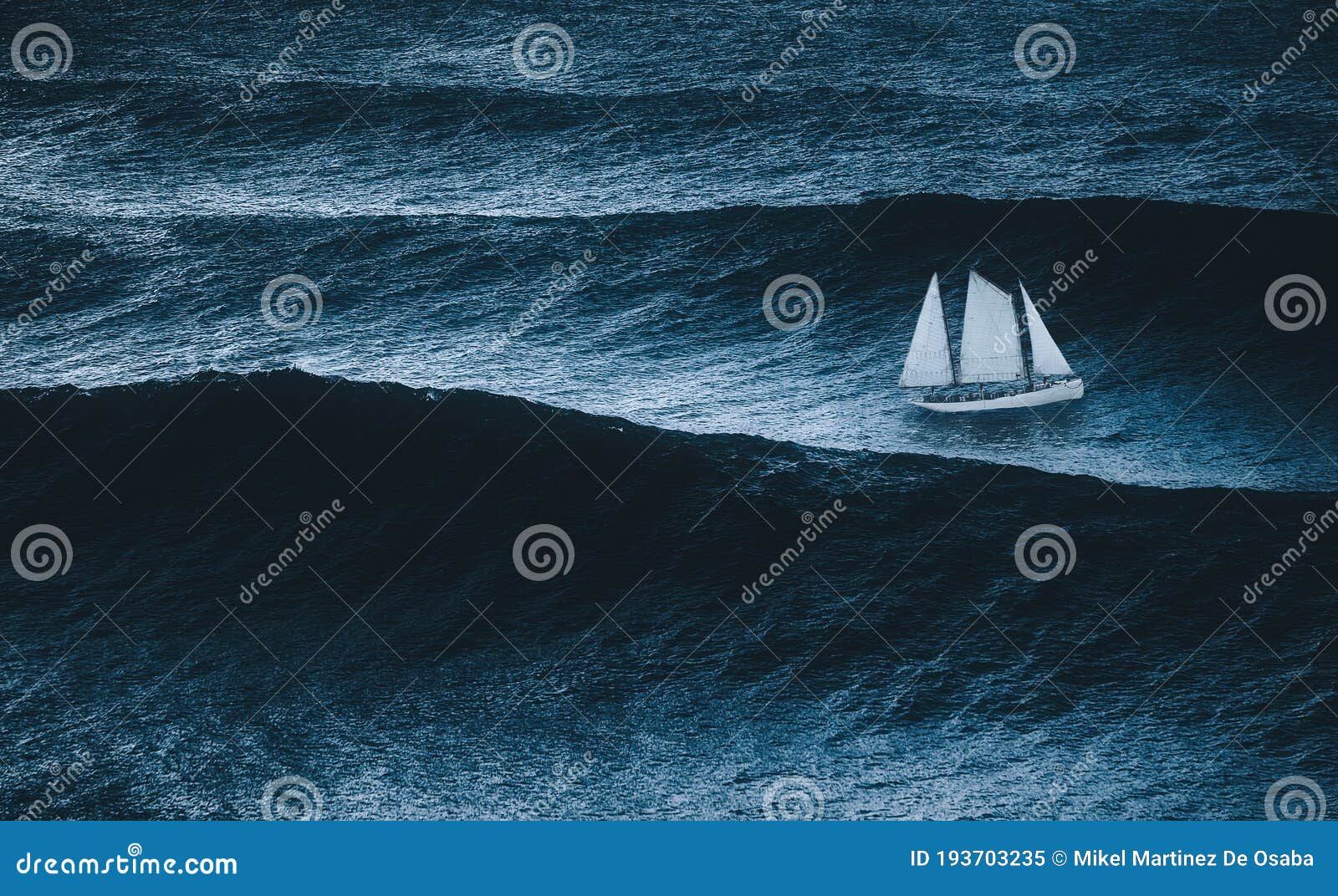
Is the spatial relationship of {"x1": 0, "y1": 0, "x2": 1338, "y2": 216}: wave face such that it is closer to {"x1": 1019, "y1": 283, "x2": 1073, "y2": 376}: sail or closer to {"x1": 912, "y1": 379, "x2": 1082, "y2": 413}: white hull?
{"x1": 912, "y1": 379, "x2": 1082, "y2": 413}: white hull

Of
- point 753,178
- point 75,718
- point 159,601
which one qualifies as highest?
point 753,178

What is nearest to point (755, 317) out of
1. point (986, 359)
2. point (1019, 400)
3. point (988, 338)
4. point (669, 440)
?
point (986, 359)

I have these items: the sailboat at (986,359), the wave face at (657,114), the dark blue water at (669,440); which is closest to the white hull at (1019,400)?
the sailboat at (986,359)

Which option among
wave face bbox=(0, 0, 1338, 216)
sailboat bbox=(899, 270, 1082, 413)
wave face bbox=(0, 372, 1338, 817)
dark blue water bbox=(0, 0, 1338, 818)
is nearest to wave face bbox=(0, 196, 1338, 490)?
dark blue water bbox=(0, 0, 1338, 818)

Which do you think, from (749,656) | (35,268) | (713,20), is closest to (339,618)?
(749,656)

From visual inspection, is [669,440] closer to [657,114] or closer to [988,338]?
[988,338]

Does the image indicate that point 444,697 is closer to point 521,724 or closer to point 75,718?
point 521,724
